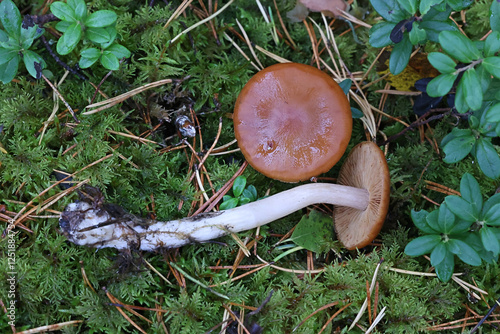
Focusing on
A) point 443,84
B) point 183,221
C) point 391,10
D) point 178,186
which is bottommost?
point 183,221

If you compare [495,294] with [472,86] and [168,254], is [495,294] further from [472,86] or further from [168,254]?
[168,254]

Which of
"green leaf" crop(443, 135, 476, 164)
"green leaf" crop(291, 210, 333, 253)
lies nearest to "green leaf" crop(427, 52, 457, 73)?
"green leaf" crop(443, 135, 476, 164)

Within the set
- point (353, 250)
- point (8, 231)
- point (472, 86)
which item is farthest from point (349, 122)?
point (8, 231)

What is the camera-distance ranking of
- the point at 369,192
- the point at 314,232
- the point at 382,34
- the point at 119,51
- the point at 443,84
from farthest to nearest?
the point at 314,232 → the point at 369,192 → the point at 119,51 → the point at 382,34 → the point at 443,84

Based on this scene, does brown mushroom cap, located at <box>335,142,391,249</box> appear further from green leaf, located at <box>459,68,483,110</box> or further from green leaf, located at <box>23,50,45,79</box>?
green leaf, located at <box>23,50,45,79</box>

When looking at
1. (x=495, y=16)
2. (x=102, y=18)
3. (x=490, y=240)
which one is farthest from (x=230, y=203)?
(x=495, y=16)

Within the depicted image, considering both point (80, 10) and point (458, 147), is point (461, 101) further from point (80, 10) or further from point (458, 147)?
point (80, 10)
